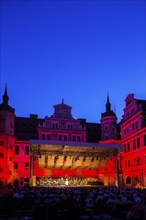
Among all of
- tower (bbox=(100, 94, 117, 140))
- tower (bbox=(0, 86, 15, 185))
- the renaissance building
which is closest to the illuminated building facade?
the renaissance building

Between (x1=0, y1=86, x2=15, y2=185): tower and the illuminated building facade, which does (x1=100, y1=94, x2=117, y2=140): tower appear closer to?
the illuminated building facade

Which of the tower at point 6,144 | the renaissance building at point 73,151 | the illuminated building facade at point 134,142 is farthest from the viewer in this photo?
the tower at point 6,144

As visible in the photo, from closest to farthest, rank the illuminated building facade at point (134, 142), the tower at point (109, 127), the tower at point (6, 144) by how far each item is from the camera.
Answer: the illuminated building facade at point (134, 142) → the tower at point (6, 144) → the tower at point (109, 127)

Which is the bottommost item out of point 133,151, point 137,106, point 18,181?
point 18,181

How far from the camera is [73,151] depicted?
40.3 metres

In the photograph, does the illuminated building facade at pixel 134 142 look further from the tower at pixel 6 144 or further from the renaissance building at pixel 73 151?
the tower at pixel 6 144

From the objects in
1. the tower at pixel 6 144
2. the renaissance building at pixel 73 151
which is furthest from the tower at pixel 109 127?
the tower at pixel 6 144

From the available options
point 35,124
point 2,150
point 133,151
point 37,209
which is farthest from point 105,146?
point 37,209

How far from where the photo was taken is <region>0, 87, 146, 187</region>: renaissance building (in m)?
43.1

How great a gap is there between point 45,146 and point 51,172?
16795 mm

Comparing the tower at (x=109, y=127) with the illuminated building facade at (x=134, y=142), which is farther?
the tower at (x=109, y=127)

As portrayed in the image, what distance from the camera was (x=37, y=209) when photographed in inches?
446

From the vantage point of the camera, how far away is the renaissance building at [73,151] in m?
43.1

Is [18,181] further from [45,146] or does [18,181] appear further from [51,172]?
[45,146]
